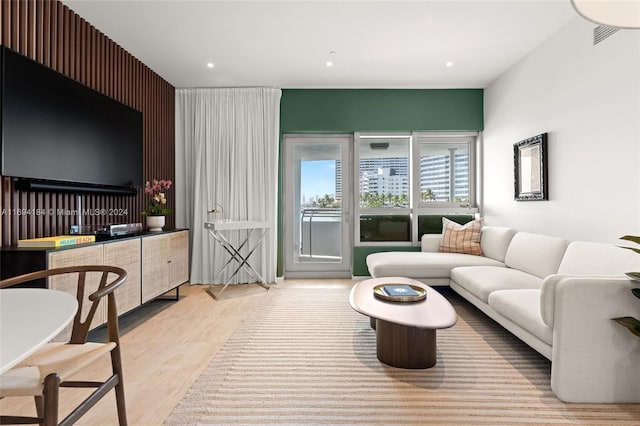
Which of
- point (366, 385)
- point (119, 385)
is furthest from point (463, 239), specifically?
point (119, 385)

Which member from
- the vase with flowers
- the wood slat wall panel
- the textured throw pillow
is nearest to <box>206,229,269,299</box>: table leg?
the vase with flowers

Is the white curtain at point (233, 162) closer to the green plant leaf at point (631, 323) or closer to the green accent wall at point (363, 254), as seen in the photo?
the green accent wall at point (363, 254)

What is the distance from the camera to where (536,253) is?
2.91 meters

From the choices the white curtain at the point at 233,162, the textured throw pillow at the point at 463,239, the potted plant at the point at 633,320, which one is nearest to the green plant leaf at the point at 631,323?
the potted plant at the point at 633,320

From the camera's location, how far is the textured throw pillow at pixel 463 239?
390 cm

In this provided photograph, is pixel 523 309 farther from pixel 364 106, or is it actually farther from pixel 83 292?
pixel 364 106

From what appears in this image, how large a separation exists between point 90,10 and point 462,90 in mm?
4184

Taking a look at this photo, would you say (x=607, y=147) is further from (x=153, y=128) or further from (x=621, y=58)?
(x=153, y=128)

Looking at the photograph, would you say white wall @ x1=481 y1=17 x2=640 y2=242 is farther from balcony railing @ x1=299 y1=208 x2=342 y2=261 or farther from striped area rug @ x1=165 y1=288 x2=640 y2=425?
balcony railing @ x1=299 y1=208 x2=342 y2=261

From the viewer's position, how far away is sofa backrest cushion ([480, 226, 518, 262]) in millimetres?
3504

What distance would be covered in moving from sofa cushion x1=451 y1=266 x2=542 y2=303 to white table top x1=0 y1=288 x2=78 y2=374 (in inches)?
103

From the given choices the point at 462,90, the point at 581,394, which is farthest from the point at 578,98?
the point at 581,394

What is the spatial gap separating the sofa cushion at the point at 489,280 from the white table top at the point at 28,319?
8.54 feet

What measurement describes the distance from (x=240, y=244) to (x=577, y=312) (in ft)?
11.8
